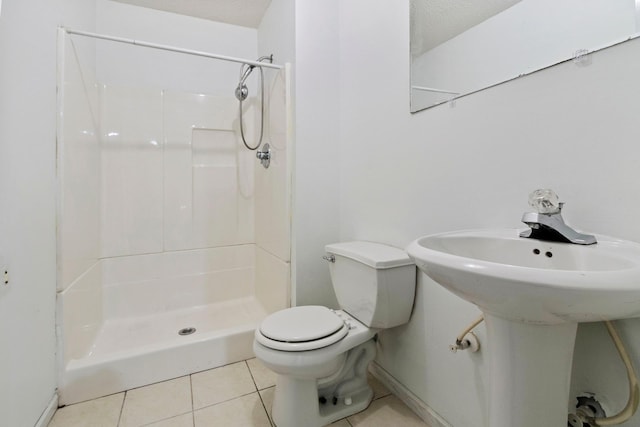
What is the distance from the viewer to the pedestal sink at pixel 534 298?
1.51ft

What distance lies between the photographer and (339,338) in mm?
1112

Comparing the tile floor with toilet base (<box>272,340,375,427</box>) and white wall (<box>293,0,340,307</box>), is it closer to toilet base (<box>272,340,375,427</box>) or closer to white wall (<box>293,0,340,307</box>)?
toilet base (<box>272,340,375,427</box>)

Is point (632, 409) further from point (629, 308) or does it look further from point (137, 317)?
point (137, 317)

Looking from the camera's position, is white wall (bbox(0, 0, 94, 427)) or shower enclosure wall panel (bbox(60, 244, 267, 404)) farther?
shower enclosure wall panel (bbox(60, 244, 267, 404))

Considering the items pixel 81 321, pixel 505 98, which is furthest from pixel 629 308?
pixel 81 321

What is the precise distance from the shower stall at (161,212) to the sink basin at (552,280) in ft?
3.83

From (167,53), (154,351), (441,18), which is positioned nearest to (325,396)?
(154,351)

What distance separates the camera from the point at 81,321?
149cm

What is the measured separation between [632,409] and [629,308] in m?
0.32

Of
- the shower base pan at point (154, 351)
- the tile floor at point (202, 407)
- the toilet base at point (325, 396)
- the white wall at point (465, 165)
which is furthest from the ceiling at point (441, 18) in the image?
the shower base pan at point (154, 351)

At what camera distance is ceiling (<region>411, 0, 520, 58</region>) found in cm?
104

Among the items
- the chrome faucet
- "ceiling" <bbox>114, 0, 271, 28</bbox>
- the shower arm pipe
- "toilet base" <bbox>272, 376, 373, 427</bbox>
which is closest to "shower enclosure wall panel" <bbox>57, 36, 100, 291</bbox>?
"ceiling" <bbox>114, 0, 271, 28</bbox>

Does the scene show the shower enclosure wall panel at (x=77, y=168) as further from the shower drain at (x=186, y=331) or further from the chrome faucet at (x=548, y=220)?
the chrome faucet at (x=548, y=220)

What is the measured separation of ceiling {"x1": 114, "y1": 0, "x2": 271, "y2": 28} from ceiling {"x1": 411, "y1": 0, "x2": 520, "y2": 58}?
126 centimetres
